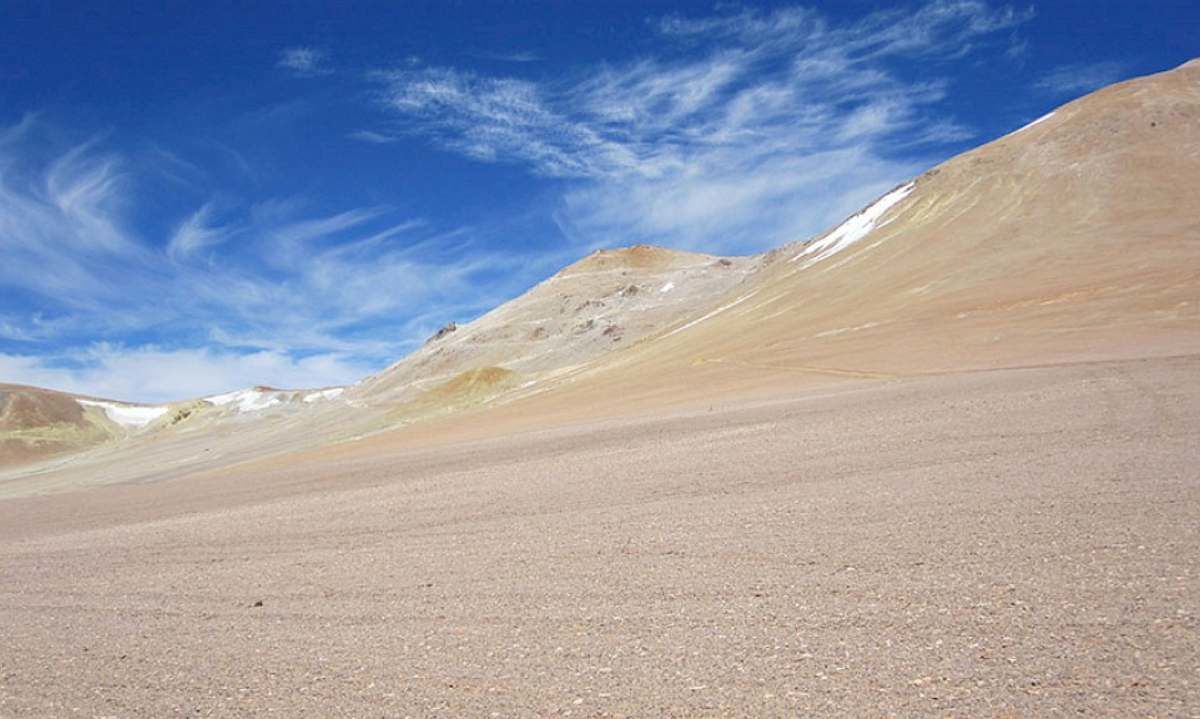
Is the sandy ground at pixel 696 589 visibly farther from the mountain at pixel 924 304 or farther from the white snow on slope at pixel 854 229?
the white snow on slope at pixel 854 229

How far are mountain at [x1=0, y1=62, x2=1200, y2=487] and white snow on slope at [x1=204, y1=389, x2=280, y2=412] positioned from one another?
23403 mm

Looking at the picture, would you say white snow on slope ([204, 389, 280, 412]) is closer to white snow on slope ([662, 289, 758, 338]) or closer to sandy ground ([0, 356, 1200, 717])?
white snow on slope ([662, 289, 758, 338])

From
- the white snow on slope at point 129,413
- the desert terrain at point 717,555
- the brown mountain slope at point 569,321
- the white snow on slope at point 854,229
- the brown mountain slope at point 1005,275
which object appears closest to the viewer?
the desert terrain at point 717,555

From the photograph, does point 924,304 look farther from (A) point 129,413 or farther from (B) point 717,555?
(A) point 129,413

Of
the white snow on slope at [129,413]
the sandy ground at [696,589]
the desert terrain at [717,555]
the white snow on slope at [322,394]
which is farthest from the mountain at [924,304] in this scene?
the white snow on slope at [129,413]

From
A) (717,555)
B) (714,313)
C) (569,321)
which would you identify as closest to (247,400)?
(569,321)

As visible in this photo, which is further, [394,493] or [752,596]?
[394,493]

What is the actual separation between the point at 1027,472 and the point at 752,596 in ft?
18.1

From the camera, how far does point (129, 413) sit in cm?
14788

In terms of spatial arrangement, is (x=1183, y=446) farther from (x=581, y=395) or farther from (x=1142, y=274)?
(x=581, y=395)

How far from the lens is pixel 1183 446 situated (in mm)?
10633

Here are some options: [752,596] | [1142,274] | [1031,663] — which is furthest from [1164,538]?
[1142,274]

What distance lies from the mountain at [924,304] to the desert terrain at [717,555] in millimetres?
438

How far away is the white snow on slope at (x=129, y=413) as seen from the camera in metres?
143
